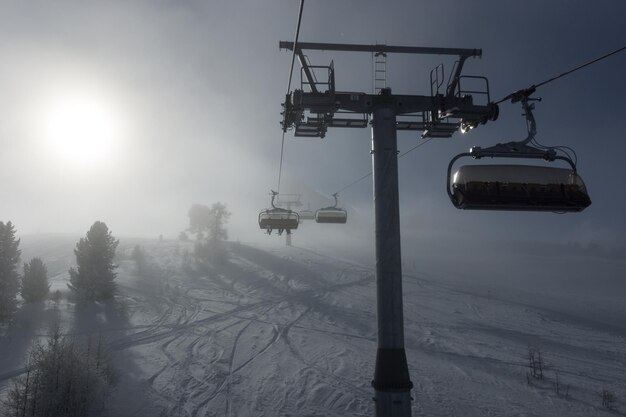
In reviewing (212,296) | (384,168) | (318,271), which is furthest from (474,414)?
(318,271)

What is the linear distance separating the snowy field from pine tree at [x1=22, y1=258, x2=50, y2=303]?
214cm

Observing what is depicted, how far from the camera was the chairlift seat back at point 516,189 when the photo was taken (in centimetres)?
636

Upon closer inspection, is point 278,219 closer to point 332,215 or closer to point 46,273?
point 332,215

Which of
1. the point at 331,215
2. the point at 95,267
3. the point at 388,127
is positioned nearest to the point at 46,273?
the point at 95,267

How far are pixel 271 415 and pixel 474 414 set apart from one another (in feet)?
33.1

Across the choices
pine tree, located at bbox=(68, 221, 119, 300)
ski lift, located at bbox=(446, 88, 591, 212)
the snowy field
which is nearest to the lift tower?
ski lift, located at bbox=(446, 88, 591, 212)

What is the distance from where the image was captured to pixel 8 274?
130ft

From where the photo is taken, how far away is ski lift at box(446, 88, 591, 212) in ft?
20.8

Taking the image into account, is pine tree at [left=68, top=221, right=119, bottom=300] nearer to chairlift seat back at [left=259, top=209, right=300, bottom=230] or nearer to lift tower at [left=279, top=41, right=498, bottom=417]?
chairlift seat back at [left=259, top=209, right=300, bottom=230]

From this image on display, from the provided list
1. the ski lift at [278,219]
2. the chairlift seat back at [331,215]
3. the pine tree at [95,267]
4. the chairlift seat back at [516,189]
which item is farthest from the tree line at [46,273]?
the chairlift seat back at [516,189]

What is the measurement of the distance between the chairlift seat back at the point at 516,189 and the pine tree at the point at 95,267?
48313mm

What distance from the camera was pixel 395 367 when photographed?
6777 millimetres

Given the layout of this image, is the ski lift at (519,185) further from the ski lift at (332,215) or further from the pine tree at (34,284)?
the pine tree at (34,284)

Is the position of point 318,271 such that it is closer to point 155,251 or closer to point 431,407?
point 155,251
